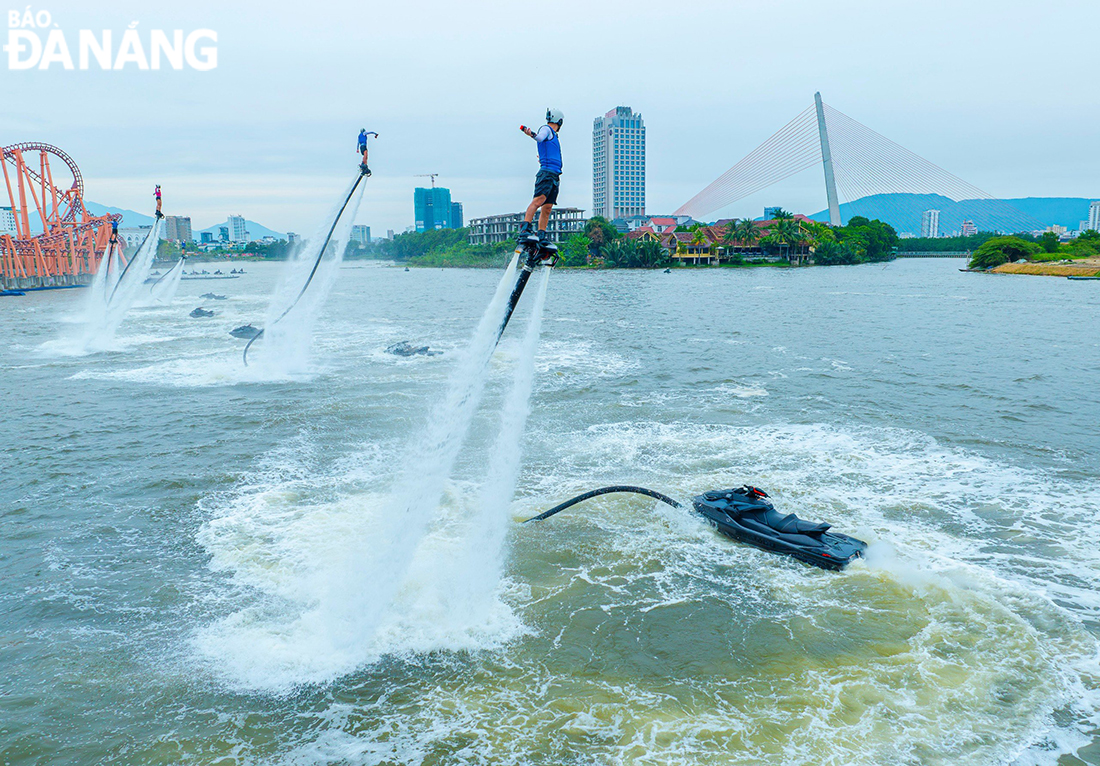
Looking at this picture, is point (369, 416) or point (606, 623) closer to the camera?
point (606, 623)

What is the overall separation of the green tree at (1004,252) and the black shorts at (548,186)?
511ft

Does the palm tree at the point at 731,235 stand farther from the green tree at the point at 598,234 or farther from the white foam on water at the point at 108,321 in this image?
the white foam on water at the point at 108,321

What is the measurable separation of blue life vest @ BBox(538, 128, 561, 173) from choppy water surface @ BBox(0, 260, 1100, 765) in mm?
8549

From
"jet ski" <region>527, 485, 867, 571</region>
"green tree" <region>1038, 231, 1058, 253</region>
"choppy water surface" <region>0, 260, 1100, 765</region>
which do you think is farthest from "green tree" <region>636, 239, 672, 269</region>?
"jet ski" <region>527, 485, 867, 571</region>

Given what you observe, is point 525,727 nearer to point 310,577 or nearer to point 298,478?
point 310,577

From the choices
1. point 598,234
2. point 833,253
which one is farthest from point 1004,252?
point 598,234

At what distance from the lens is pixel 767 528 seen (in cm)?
1612

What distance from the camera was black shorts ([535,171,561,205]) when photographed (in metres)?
10.0

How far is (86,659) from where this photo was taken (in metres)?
12.4

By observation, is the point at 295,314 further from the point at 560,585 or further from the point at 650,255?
the point at 650,255

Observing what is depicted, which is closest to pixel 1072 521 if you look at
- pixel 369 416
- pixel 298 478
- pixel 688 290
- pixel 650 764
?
pixel 650 764

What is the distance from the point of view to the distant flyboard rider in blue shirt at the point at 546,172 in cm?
1002

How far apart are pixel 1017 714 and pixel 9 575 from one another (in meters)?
20.5

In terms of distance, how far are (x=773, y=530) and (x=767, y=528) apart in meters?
0.14
